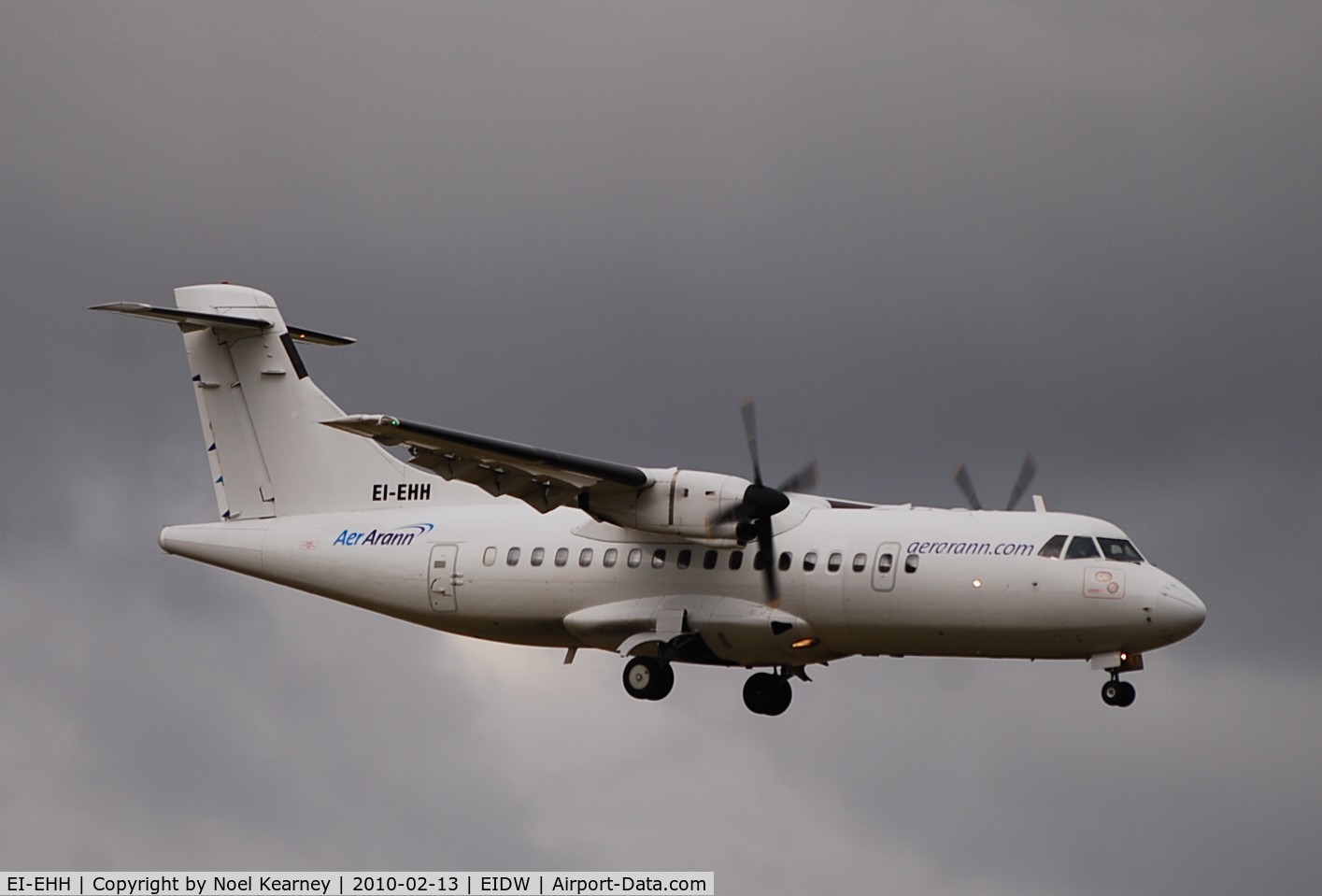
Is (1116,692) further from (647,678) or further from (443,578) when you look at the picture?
(443,578)

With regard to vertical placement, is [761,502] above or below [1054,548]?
above

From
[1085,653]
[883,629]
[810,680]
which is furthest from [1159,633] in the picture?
[810,680]

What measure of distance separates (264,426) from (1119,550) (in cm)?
1453

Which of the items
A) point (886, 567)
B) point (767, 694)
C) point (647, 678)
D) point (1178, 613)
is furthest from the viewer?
point (767, 694)

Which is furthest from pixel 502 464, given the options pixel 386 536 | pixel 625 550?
pixel 386 536

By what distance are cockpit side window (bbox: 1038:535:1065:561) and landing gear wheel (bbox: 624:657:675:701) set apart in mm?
5995

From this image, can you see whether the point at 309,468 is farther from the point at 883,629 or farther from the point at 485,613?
the point at 883,629

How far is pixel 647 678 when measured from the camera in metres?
30.7

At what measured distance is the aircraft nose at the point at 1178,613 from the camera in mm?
28266

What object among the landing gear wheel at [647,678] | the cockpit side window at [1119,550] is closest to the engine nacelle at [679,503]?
the landing gear wheel at [647,678]

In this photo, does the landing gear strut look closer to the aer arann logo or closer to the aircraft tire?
the aircraft tire

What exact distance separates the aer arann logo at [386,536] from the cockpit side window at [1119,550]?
10666mm

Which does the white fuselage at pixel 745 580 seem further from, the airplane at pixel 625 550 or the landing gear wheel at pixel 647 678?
the landing gear wheel at pixel 647 678

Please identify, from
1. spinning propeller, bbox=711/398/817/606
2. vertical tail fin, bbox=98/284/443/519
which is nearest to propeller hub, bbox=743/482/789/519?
spinning propeller, bbox=711/398/817/606
